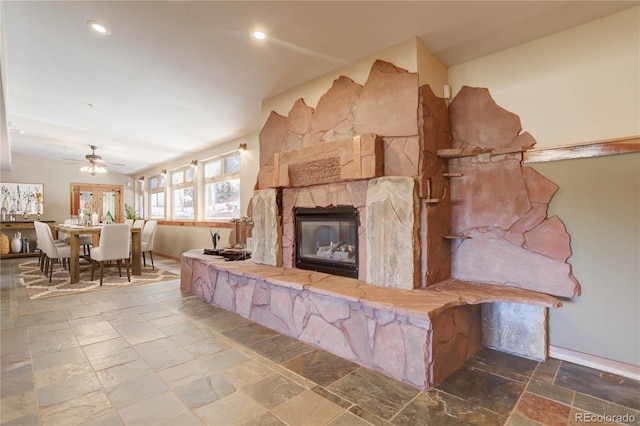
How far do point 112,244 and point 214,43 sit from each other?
352cm

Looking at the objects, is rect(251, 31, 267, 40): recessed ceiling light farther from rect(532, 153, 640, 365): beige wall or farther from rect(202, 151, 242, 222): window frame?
rect(202, 151, 242, 222): window frame

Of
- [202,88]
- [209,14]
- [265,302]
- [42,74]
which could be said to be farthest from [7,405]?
[42,74]

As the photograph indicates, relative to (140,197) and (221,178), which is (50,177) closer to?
(140,197)

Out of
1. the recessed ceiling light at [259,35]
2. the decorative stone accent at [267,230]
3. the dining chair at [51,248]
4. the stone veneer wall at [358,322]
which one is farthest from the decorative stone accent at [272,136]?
the dining chair at [51,248]

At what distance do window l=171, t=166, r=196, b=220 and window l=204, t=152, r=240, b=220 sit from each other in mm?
579

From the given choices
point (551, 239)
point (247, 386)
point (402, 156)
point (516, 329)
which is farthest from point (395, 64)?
point (247, 386)

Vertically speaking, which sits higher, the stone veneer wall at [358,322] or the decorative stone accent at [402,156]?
the decorative stone accent at [402,156]

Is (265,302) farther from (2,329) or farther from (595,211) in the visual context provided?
(595,211)

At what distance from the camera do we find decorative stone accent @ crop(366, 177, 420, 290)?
7.41 feet

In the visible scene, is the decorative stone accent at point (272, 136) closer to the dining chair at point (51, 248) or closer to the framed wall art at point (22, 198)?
the dining chair at point (51, 248)

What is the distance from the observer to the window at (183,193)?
267 inches

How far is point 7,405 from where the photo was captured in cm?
168

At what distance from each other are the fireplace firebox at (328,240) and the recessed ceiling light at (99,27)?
86.0 inches

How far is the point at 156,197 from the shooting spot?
840 cm
